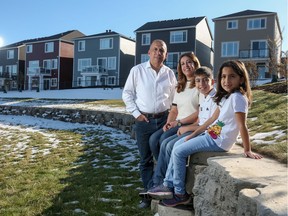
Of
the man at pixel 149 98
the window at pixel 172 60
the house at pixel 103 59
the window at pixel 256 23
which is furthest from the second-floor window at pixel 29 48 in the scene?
the man at pixel 149 98

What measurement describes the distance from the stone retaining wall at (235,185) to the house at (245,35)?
32.3 m

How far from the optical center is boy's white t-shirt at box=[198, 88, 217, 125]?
376cm

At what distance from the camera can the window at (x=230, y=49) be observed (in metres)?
36.0

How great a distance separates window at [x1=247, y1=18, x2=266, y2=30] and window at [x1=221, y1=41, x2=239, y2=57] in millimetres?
2269

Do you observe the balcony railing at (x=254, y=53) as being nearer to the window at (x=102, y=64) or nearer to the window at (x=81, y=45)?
the window at (x=102, y=64)

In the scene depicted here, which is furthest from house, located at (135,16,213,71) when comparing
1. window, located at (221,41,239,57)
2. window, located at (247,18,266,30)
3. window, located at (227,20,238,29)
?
window, located at (247,18,266,30)

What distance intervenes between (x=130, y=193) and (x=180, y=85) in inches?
67.1

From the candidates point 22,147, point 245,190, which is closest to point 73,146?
point 22,147

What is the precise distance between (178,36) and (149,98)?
35372 millimetres

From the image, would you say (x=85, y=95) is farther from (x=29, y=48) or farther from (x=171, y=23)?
(x=29, y=48)

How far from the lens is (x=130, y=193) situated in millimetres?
4660

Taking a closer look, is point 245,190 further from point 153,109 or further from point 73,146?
Result: point 73,146

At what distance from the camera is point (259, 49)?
33969mm

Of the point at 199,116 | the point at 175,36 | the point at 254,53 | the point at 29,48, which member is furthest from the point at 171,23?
the point at 199,116
